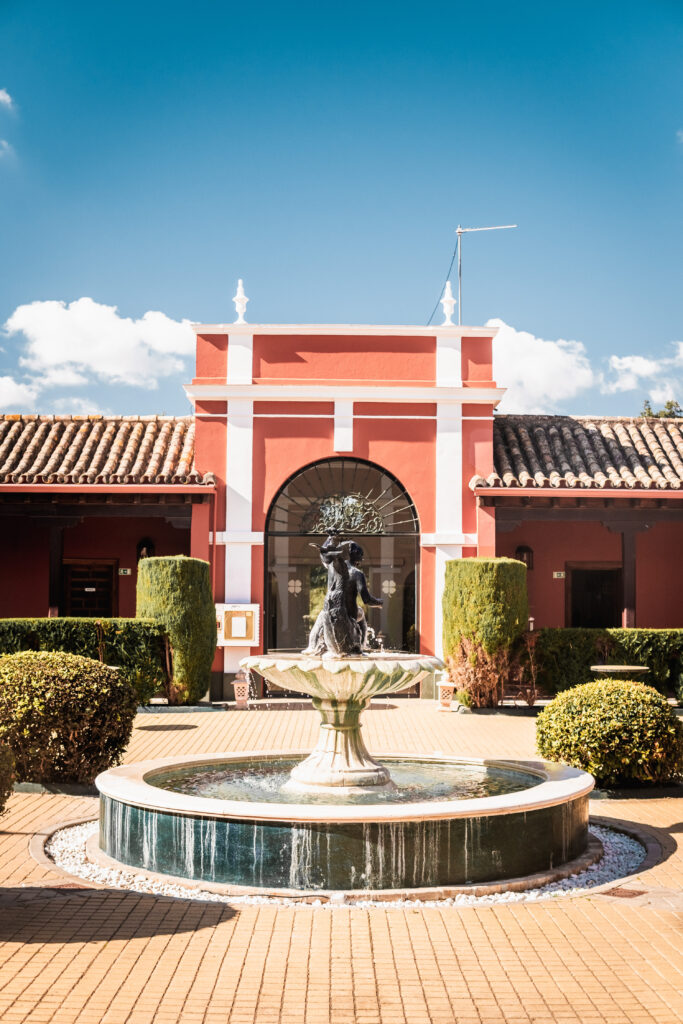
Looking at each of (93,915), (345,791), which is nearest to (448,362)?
(345,791)

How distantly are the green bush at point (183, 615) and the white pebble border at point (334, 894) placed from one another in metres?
7.14

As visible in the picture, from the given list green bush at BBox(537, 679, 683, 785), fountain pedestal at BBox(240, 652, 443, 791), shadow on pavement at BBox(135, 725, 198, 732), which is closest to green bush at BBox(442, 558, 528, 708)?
shadow on pavement at BBox(135, 725, 198, 732)

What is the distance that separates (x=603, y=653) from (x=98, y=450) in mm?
8816

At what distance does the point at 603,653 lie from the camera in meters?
14.9

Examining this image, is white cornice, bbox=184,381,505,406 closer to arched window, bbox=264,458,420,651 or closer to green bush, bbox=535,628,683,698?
arched window, bbox=264,458,420,651

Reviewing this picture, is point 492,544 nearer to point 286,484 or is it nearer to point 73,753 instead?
point 286,484

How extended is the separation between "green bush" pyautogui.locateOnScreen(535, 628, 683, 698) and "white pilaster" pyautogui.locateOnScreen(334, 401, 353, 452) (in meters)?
4.39

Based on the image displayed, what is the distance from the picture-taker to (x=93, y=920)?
17.1 ft

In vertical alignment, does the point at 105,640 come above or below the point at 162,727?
above

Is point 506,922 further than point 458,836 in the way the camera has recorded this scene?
No

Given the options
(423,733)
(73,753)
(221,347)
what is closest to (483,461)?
(221,347)

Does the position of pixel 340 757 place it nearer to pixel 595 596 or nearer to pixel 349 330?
pixel 349 330

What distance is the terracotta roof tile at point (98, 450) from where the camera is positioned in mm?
16234

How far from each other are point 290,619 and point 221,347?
1494 centimetres
